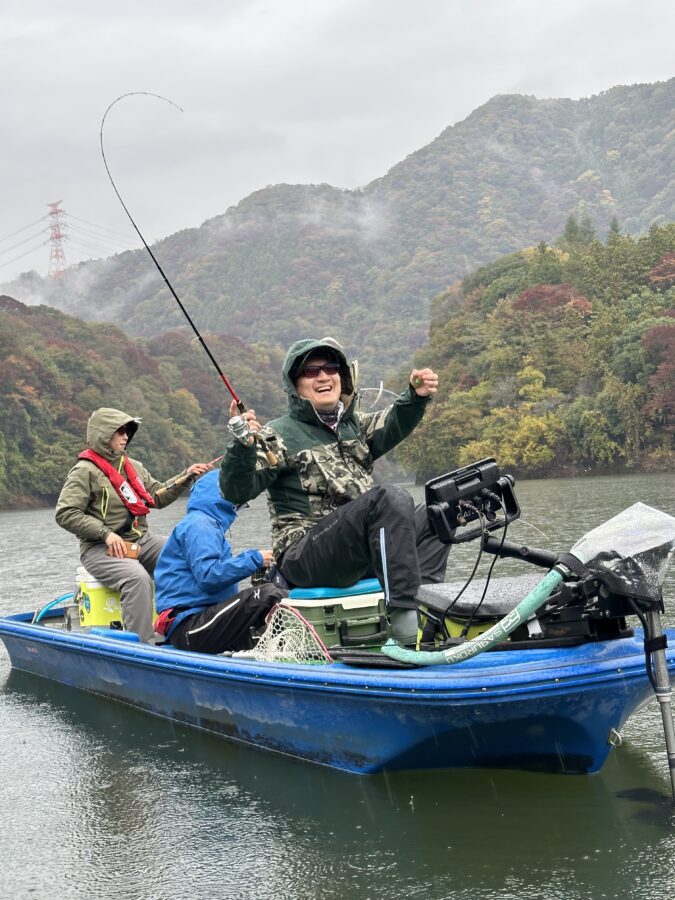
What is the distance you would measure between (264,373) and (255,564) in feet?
318

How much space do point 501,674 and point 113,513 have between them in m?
4.45

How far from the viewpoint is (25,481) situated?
59.6 metres

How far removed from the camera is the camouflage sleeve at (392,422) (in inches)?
239

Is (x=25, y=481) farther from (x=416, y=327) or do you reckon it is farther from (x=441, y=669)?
(x=416, y=327)

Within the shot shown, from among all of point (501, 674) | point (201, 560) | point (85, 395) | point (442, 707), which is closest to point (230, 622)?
point (201, 560)

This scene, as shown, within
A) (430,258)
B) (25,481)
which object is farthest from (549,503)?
(430,258)

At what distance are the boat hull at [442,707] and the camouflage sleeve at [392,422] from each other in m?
1.46

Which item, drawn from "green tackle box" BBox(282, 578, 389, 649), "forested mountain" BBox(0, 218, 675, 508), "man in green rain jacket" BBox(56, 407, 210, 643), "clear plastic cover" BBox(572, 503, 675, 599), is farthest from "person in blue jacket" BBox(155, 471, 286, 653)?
"forested mountain" BBox(0, 218, 675, 508)

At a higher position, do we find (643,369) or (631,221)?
(631,221)

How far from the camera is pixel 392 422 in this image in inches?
243

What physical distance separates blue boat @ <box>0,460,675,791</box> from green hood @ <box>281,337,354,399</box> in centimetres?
118

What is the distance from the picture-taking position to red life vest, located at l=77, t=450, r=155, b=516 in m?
8.15

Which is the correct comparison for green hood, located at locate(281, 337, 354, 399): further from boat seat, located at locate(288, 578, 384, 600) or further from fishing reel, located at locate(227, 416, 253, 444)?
boat seat, located at locate(288, 578, 384, 600)

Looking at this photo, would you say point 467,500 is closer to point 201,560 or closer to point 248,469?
point 248,469
